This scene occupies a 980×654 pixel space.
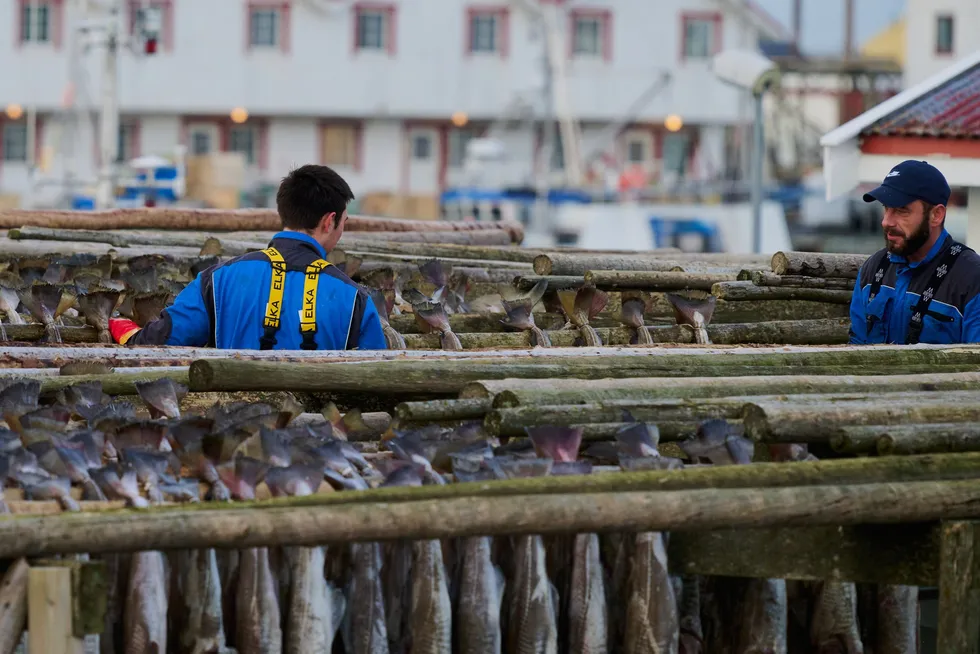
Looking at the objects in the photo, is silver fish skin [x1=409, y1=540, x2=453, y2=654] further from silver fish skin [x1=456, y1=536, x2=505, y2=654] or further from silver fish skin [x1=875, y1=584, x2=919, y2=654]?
silver fish skin [x1=875, y1=584, x2=919, y2=654]

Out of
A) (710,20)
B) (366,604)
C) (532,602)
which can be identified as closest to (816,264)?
(532,602)

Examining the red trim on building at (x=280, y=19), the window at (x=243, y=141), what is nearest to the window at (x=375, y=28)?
the red trim on building at (x=280, y=19)

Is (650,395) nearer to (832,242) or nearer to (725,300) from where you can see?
(725,300)

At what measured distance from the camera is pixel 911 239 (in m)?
7.33

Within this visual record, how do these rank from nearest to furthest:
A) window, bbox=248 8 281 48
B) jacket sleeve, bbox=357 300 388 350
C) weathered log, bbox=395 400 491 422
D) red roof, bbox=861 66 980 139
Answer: weathered log, bbox=395 400 491 422 < jacket sleeve, bbox=357 300 388 350 < red roof, bbox=861 66 980 139 < window, bbox=248 8 281 48

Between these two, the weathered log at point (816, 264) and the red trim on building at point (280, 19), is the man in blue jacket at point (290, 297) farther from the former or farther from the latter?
the red trim on building at point (280, 19)

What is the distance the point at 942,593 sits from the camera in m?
4.64

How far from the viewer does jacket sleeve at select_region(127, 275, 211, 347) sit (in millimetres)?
6762

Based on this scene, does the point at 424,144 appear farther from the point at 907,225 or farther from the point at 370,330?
the point at 370,330

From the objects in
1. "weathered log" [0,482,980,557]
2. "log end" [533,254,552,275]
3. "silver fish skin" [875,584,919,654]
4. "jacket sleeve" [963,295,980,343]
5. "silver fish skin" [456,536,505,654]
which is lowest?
"silver fish skin" [875,584,919,654]

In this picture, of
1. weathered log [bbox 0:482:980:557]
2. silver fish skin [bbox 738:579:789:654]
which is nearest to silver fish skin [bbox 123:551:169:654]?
weathered log [bbox 0:482:980:557]

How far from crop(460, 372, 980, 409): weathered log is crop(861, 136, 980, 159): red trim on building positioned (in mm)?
5854

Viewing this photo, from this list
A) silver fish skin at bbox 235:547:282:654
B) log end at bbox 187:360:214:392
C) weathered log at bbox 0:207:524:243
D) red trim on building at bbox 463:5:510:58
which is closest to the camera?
silver fish skin at bbox 235:547:282:654

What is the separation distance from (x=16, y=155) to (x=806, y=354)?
46.7 metres
